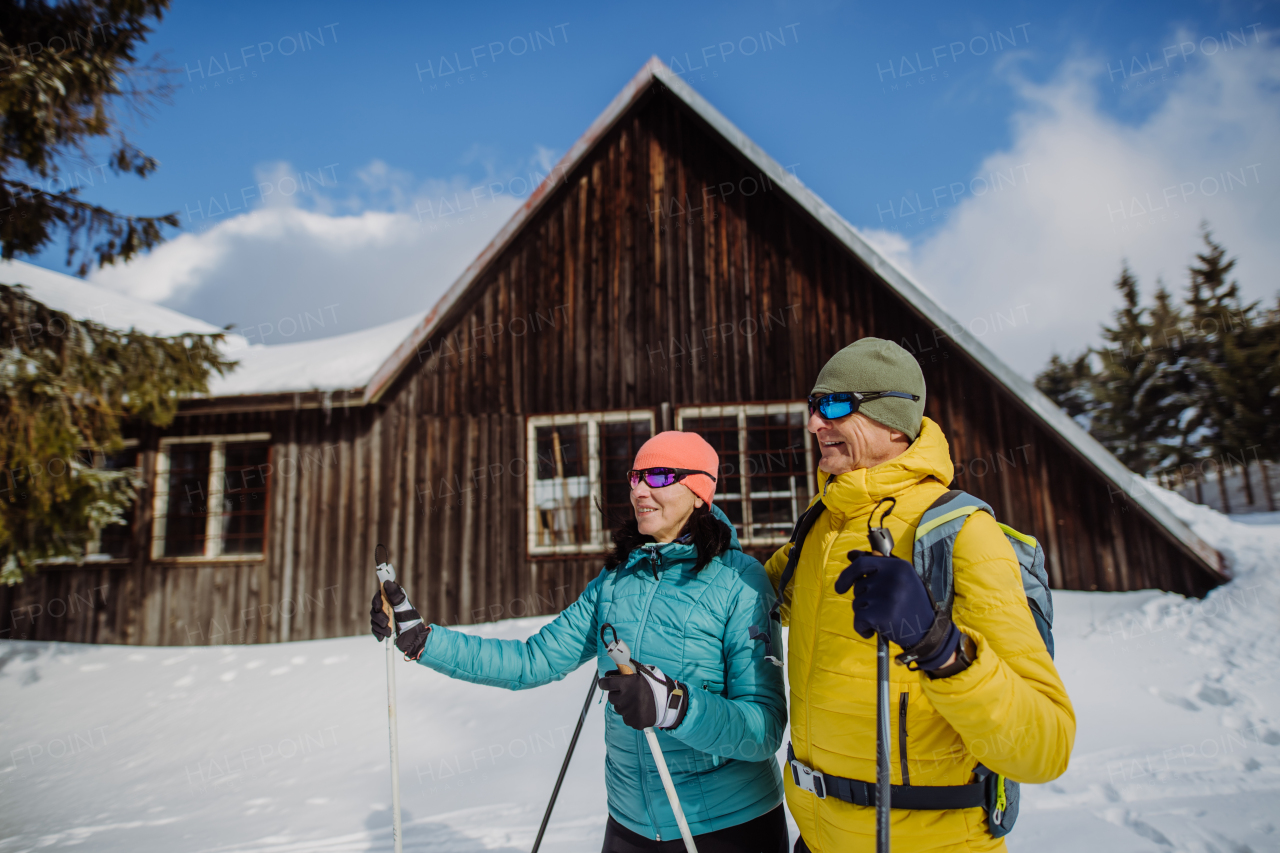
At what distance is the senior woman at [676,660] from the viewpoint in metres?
1.62

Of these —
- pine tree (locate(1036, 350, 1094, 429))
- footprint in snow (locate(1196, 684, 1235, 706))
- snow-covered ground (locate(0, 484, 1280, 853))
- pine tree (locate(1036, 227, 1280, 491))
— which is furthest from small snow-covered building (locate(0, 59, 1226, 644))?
pine tree (locate(1036, 350, 1094, 429))

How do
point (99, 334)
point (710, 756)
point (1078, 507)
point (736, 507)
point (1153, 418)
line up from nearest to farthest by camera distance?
point (710, 756)
point (99, 334)
point (1078, 507)
point (736, 507)
point (1153, 418)

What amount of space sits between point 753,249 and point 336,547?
19.5ft

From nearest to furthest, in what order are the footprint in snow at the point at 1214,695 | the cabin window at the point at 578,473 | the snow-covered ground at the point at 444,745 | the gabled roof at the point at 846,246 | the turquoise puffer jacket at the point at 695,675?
the turquoise puffer jacket at the point at 695,675 → the snow-covered ground at the point at 444,745 → the footprint in snow at the point at 1214,695 → the gabled roof at the point at 846,246 → the cabin window at the point at 578,473

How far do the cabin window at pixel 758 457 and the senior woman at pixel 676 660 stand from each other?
188 inches

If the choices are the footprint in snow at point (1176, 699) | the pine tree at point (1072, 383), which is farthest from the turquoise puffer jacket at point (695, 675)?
the pine tree at point (1072, 383)

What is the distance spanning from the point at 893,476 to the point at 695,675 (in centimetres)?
78

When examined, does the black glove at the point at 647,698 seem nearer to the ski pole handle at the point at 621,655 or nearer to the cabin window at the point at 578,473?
the ski pole handle at the point at 621,655

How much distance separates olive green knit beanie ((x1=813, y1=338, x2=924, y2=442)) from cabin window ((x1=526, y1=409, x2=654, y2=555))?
536 cm

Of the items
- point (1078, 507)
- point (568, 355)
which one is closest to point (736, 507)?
point (568, 355)

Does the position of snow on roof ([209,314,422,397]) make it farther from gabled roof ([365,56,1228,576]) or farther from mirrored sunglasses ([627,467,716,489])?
mirrored sunglasses ([627,467,716,489])

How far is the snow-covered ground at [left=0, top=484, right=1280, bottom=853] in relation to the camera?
11.1ft

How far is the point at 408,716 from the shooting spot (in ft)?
17.0

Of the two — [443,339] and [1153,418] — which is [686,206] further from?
[1153,418]
